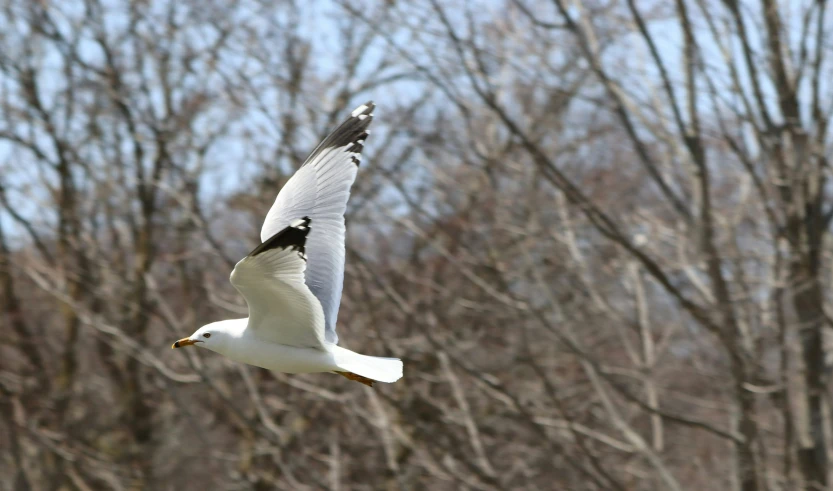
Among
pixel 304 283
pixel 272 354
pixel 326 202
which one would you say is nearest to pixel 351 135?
pixel 326 202

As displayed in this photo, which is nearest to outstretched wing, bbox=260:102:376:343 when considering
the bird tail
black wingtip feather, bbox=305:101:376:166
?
black wingtip feather, bbox=305:101:376:166

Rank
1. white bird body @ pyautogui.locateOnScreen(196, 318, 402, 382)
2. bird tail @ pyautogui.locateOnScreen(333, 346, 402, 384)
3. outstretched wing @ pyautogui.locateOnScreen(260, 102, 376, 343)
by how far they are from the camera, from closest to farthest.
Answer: bird tail @ pyautogui.locateOnScreen(333, 346, 402, 384) → white bird body @ pyautogui.locateOnScreen(196, 318, 402, 382) → outstretched wing @ pyautogui.locateOnScreen(260, 102, 376, 343)

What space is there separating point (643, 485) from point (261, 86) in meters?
4.94

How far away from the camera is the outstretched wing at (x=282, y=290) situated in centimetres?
374

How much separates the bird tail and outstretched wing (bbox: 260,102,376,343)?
0.42 m

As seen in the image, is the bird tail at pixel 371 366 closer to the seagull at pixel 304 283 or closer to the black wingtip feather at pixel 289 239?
the seagull at pixel 304 283

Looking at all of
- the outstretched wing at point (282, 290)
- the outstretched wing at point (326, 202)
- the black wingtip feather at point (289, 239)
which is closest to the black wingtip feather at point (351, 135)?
the outstretched wing at point (326, 202)

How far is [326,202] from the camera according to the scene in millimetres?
5117

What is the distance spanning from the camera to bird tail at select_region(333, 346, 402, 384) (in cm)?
407

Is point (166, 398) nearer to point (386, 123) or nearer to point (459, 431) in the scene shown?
point (459, 431)

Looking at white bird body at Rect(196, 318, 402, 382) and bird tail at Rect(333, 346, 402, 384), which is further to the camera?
white bird body at Rect(196, 318, 402, 382)

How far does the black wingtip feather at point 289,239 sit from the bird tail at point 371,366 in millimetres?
588

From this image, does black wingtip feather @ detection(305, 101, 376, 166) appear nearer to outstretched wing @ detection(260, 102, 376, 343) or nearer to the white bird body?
outstretched wing @ detection(260, 102, 376, 343)

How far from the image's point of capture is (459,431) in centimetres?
997
